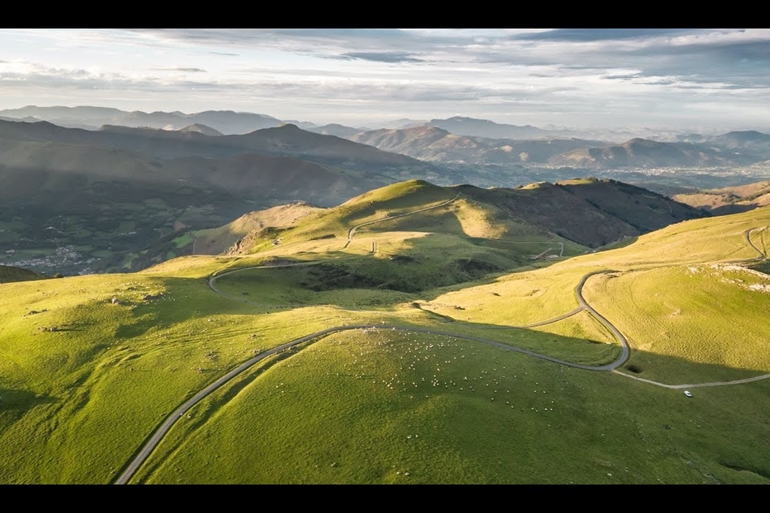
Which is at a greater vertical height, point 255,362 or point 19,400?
point 19,400

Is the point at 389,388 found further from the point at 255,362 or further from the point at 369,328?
the point at 369,328

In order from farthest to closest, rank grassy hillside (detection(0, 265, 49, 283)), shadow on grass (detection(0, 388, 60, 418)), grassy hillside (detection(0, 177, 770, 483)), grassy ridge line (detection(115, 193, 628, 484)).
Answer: grassy hillside (detection(0, 265, 49, 283)), shadow on grass (detection(0, 388, 60, 418)), grassy hillside (detection(0, 177, 770, 483)), grassy ridge line (detection(115, 193, 628, 484))

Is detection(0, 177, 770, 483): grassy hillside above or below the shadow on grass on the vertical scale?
below

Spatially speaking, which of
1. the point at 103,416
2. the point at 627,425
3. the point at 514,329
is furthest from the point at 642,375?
the point at 103,416

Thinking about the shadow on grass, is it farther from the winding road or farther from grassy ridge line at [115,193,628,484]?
the winding road

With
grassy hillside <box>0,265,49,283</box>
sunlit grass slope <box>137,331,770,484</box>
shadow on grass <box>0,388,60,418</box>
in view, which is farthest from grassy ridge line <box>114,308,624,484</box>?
grassy hillside <box>0,265,49,283</box>

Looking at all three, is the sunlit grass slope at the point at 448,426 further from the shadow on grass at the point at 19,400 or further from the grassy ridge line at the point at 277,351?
the shadow on grass at the point at 19,400

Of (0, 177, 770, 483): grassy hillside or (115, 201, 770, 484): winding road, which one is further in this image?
(115, 201, 770, 484): winding road

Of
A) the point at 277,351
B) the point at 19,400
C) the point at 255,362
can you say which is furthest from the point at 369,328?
the point at 19,400
